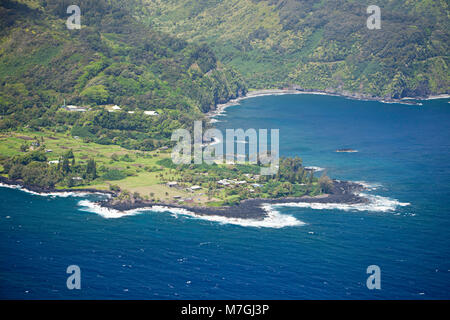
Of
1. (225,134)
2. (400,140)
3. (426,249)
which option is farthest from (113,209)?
(400,140)

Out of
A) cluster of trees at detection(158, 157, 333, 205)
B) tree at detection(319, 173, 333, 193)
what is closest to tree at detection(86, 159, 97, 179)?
cluster of trees at detection(158, 157, 333, 205)

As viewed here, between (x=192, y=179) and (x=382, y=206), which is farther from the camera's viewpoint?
(x=192, y=179)

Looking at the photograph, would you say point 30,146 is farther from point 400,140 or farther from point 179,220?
point 400,140

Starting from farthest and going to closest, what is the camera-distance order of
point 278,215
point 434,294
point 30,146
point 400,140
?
point 400,140, point 30,146, point 278,215, point 434,294
